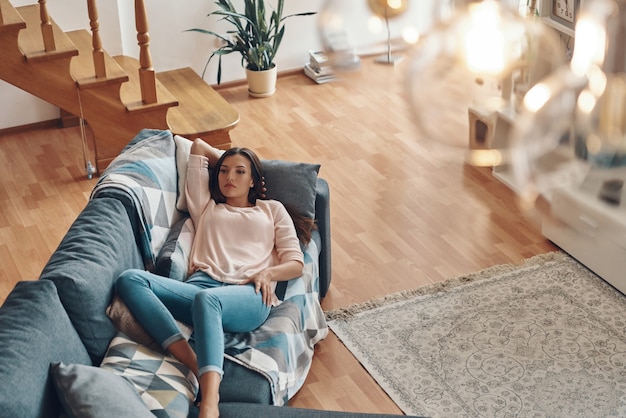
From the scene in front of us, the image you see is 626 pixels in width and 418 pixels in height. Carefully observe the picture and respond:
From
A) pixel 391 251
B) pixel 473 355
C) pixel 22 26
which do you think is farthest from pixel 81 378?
pixel 22 26

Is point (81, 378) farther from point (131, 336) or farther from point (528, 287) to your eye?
point (528, 287)

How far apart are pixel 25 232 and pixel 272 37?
2.11 m

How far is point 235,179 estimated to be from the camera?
3363 mm

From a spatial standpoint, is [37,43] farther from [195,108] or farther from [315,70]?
[315,70]

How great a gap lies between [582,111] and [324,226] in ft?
9.61

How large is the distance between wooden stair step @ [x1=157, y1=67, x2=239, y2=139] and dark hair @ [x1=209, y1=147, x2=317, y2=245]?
1.50m

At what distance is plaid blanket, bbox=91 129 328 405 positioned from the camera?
9.57 feet

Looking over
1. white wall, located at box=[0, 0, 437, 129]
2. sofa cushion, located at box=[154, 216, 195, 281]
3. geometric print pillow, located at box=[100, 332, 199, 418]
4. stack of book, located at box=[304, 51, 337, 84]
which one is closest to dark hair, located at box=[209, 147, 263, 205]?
sofa cushion, located at box=[154, 216, 195, 281]

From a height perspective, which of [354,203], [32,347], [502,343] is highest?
[32,347]

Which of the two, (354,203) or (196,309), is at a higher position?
(196,309)

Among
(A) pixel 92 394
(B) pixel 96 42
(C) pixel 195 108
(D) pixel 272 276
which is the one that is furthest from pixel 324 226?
(C) pixel 195 108

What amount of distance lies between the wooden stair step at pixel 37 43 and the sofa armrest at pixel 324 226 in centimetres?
173

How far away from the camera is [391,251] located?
410 cm

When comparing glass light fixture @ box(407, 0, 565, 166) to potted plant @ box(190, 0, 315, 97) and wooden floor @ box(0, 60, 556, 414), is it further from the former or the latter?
potted plant @ box(190, 0, 315, 97)
